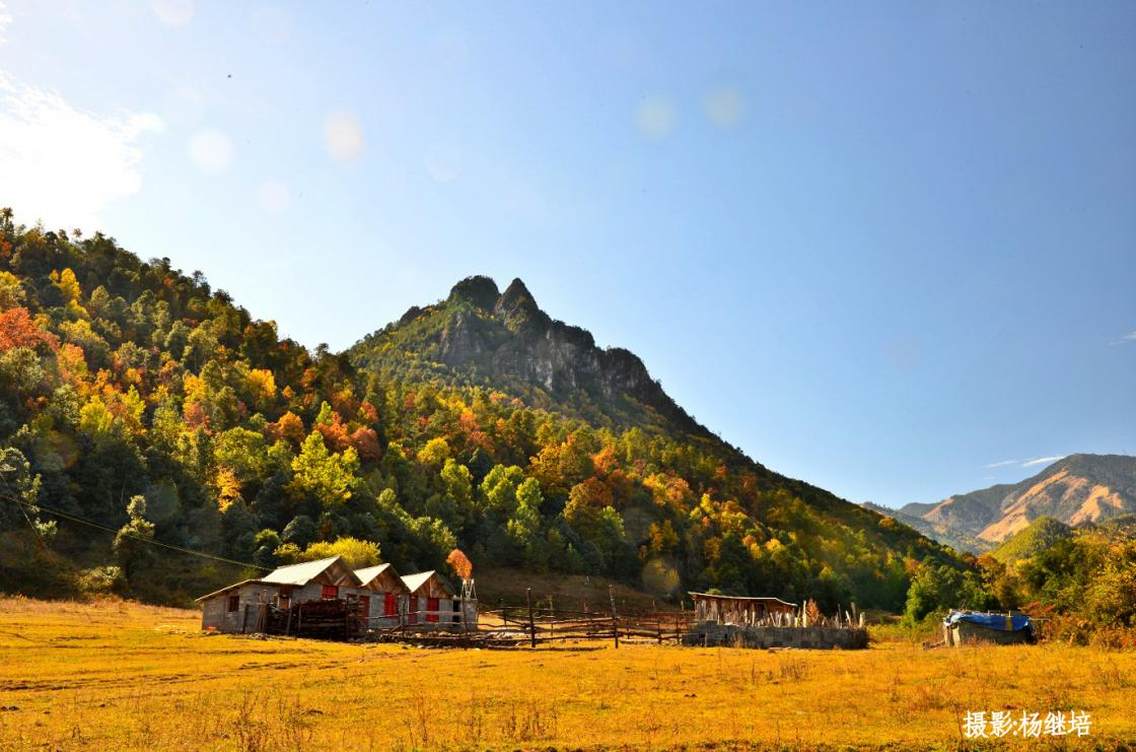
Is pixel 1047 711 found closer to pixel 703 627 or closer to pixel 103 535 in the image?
pixel 703 627

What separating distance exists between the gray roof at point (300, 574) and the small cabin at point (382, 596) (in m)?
3.68

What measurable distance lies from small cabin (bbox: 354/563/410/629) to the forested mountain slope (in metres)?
18.0

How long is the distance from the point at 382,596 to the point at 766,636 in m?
28.2

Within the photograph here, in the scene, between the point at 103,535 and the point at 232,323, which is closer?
the point at 103,535

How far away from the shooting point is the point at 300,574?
51281mm

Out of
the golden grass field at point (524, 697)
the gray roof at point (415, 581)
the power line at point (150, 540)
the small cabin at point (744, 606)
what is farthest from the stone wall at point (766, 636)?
the power line at point (150, 540)

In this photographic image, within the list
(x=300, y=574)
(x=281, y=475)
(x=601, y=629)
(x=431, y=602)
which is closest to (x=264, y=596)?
→ (x=300, y=574)

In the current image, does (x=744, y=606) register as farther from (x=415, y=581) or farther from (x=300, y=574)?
(x=300, y=574)

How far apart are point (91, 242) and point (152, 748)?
6697 inches

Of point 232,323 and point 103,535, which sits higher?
point 232,323

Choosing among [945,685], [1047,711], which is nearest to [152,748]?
[1047,711]

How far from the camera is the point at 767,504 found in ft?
606

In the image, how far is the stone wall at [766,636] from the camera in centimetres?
4450

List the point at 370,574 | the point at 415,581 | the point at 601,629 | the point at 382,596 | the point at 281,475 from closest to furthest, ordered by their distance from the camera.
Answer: the point at 601,629, the point at 382,596, the point at 370,574, the point at 415,581, the point at 281,475
